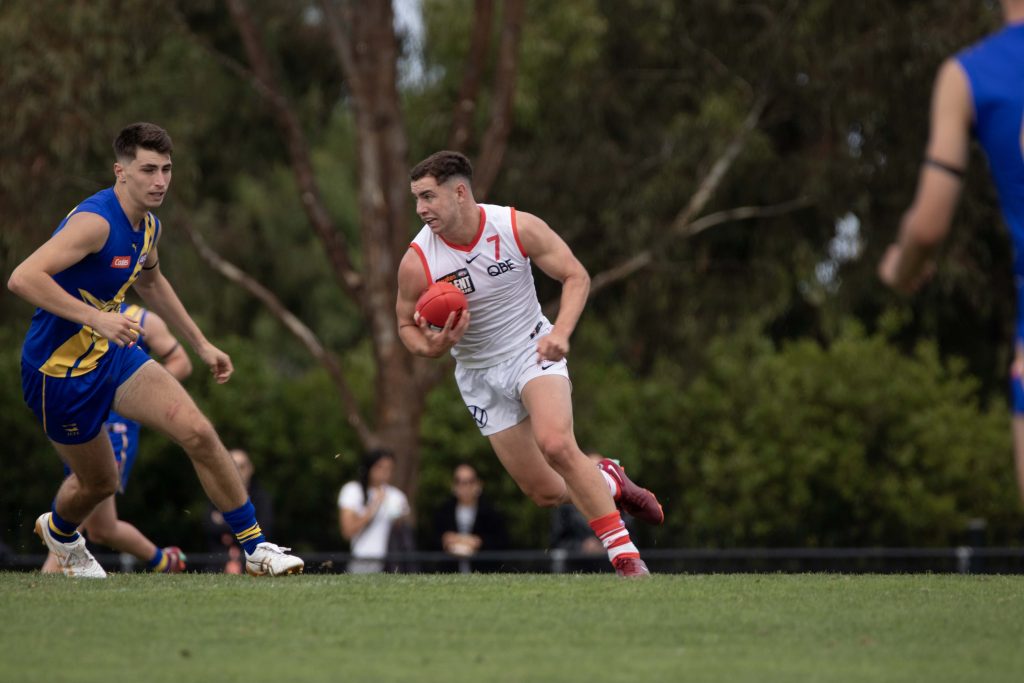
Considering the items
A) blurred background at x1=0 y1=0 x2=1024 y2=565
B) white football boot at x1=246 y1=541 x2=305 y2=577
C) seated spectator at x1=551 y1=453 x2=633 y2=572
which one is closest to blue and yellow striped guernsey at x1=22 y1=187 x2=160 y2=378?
white football boot at x1=246 y1=541 x2=305 y2=577

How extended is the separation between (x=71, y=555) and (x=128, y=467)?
1.68 metres

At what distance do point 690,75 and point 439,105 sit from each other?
3.77 metres

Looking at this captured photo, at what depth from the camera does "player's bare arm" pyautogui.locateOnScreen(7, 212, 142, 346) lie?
25.7 feet

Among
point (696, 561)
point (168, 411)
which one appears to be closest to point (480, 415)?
point (168, 411)

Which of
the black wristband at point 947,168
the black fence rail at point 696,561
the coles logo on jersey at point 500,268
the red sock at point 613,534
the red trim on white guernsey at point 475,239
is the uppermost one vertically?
the red trim on white guernsey at point 475,239

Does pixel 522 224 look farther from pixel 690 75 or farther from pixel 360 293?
pixel 690 75

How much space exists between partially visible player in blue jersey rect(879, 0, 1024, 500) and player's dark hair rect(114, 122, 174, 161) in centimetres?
451

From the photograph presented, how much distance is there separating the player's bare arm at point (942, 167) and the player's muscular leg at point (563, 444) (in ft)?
9.52

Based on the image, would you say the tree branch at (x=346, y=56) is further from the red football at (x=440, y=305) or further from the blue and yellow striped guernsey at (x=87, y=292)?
the red football at (x=440, y=305)

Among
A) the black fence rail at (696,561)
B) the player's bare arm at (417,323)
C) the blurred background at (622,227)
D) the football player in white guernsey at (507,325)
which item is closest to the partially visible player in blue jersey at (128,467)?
the black fence rail at (696,561)

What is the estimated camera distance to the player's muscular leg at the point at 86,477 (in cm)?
869

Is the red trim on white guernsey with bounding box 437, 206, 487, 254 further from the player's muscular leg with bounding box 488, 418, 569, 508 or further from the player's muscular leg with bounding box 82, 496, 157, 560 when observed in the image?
the player's muscular leg with bounding box 82, 496, 157, 560

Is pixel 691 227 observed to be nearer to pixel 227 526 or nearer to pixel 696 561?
pixel 696 561

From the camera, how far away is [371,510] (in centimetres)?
1405
